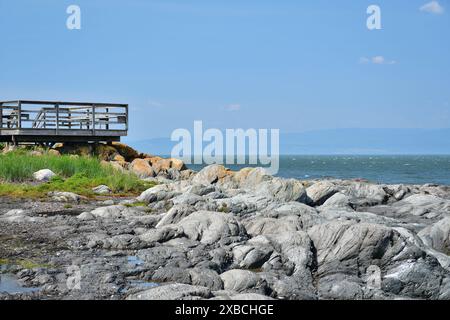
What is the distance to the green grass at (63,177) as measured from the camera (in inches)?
808

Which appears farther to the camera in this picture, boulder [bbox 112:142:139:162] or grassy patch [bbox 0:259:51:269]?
boulder [bbox 112:142:139:162]

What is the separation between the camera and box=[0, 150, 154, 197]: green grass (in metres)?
20.5

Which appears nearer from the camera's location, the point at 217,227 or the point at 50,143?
the point at 217,227

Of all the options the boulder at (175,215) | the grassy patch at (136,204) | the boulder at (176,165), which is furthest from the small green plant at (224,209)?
the boulder at (176,165)

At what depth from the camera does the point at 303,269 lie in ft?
35.7

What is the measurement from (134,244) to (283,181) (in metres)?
9.18

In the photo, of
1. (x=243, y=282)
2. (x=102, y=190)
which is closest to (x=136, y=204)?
(x=102, y=190)

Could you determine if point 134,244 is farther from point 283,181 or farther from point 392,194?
point 392,194

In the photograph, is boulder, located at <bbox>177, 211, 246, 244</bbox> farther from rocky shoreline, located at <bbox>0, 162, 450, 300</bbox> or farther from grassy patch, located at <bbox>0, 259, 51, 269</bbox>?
grassy patch, located at <bbox>0, 259, 51, 269</bbox>

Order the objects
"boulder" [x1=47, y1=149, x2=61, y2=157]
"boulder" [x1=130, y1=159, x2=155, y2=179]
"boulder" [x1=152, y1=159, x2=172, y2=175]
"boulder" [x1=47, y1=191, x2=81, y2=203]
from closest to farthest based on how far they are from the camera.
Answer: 1. "boulder" [x1=47, y1=191, x2=81, y2=203]
2. "boulder" [x1=130, y1=159, x2=155, y2=179]
3. "boulder" [x1=47, y1=149, x2=61, y2=157]
4. "boulder" [x1=152, y1=159, x2=172, y2=175]

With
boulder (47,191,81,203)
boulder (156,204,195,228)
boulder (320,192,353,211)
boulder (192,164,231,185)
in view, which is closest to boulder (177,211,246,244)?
boulder (156,204,195,228)

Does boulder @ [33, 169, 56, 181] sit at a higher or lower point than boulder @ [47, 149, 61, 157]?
lower
